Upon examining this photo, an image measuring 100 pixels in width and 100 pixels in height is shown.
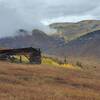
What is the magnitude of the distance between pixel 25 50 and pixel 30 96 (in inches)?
2023

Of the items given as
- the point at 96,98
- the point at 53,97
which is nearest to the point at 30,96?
the point at 53,97

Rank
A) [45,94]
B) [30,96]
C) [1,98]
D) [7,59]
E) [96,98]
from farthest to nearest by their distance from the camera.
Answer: [7,59] → [96,98] → [45,94] → [30,96] → [1,98]

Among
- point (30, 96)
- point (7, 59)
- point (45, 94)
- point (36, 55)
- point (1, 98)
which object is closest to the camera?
point (1, 98)

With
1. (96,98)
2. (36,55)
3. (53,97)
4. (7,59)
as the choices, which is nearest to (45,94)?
(53,97)

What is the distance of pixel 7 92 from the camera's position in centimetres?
2239

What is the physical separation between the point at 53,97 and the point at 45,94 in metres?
1.40

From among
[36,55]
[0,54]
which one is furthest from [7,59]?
[36,55]

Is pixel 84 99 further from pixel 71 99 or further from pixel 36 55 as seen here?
pixel 36 55

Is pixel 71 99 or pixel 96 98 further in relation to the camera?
pixel 96 98

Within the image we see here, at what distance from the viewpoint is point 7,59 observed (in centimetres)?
6944

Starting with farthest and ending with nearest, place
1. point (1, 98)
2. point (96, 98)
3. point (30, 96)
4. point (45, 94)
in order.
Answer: point (96, 98), point (45, 94), point (30, 96), point (1, 98)

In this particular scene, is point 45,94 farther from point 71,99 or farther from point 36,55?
point 36,55

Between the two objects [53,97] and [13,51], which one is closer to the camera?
[53,97]

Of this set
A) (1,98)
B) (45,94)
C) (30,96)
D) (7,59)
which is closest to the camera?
(1,98)
